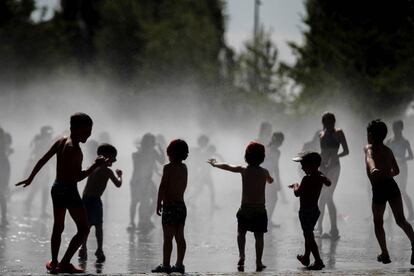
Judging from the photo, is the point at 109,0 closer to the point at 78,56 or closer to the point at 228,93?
the point at 78,56

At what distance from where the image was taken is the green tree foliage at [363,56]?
40438 mm

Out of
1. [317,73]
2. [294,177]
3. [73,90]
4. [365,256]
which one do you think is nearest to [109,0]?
[73,90]

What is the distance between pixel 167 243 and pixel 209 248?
146 inches

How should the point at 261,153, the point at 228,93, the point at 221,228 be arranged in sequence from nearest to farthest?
the point at 261,153, the point at 221,228, the point at 228,93

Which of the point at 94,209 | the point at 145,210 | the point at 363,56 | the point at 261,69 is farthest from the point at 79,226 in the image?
the point at 261,69

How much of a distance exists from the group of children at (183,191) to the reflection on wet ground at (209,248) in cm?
37

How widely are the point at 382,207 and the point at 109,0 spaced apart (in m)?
67.6

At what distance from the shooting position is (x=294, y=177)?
38.2 m

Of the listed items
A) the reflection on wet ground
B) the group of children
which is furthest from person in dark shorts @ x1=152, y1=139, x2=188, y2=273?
the reflection on wet ground

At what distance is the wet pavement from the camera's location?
12.5 m

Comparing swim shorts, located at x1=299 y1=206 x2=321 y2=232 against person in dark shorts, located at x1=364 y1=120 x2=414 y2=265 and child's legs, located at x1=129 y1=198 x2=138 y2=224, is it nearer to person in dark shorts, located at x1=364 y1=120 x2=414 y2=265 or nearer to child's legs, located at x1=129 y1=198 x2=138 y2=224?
person in dark shorts, located at x1=364 y1=120 x2=414 y2=265

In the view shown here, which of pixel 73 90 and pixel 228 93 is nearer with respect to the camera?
pixel 228 93

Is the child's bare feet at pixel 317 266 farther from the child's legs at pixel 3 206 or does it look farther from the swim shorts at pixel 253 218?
the child's legs at pixel 3 206

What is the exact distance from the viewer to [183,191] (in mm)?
11859
